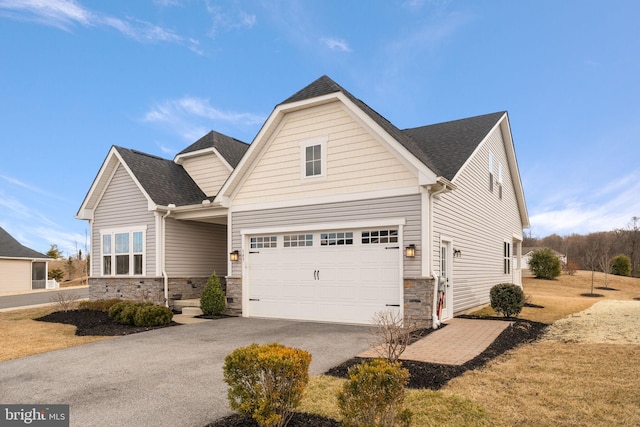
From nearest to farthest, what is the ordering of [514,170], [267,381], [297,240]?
[267,381]
[297,240]
[514,170]

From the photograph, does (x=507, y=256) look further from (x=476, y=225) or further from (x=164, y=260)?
(x=164, y=260)

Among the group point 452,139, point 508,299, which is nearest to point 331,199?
point 452,139

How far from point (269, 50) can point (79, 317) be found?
10882 millimetres

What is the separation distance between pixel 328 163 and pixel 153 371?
702cm

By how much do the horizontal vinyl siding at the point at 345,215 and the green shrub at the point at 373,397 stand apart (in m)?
6.95

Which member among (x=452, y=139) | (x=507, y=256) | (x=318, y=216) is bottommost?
(x=507, y=256)

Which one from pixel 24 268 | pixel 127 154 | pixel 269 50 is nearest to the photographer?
pixel 269 50

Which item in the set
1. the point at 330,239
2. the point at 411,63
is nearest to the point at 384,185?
the point at 330,239

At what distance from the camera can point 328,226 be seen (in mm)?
11609

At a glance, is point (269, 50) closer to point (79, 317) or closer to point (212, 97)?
point (212, 97)

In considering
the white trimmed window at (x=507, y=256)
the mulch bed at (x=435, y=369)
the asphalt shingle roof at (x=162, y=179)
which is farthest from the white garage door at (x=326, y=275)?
the white trimmed window at (x=507, y=256)

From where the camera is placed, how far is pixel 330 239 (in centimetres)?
1178

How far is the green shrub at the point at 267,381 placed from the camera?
3758 mm

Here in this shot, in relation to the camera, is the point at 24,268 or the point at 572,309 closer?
the point at 572,309
